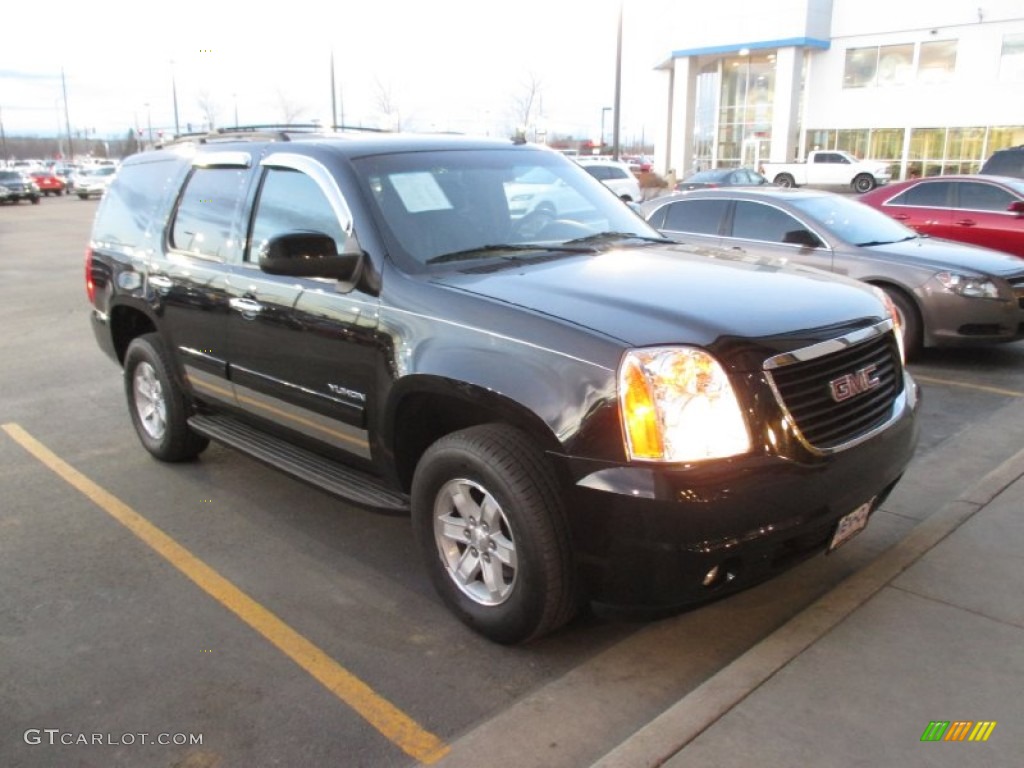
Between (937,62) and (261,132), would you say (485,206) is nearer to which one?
(261,132)

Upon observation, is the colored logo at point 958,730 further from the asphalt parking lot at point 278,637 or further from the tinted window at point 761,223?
the tinted window at point 761,223

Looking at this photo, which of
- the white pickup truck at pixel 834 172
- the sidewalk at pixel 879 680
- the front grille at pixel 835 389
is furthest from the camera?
the white pickup truck at pixel 834 172

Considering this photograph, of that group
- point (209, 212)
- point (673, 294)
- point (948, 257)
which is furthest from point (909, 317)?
point (209, 212)

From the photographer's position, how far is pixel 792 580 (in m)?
3.90

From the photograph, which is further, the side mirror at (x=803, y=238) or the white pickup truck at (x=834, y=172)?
the white pickup truck at (x=834, y=172)

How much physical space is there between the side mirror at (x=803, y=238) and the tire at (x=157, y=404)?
18.4ft

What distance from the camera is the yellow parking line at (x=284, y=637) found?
292cm

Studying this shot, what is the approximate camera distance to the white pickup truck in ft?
125

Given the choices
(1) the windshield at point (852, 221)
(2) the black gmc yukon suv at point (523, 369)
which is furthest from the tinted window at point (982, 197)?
(2) the black gmc yukon suv at point (523, 369)

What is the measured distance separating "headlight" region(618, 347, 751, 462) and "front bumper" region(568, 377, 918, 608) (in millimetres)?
62

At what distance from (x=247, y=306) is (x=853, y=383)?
9.33 ft

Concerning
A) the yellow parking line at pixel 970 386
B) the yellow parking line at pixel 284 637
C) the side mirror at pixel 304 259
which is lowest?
the yellow parking line at pixel 284 637

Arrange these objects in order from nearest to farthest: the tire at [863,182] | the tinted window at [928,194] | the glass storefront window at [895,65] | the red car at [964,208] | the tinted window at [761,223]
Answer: the tinted window at [761,223] → the red car at [964,208] → the tinted window at [928,194] → the tire at [863,182] → the glass storefront window at [895,65]

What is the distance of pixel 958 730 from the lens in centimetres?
274
